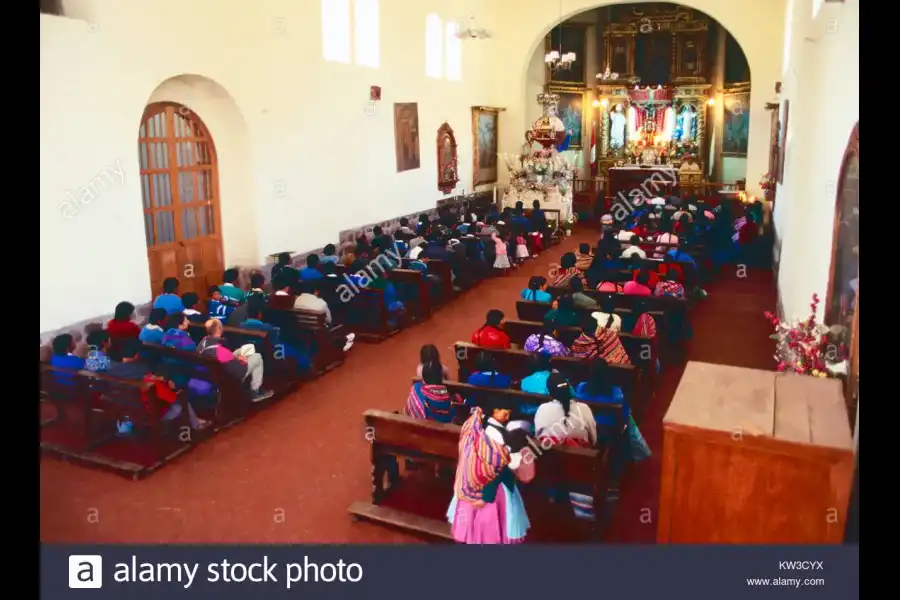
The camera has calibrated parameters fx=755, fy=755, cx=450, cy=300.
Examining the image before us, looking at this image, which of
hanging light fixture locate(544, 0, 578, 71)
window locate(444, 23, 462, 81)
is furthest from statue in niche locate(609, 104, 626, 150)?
window locate(444, 23, 462, 81)

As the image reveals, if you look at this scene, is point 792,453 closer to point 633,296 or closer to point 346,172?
point 633,296

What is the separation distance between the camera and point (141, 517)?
571 centimetres

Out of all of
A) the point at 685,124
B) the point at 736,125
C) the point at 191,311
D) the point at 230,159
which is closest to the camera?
the point at 191,311

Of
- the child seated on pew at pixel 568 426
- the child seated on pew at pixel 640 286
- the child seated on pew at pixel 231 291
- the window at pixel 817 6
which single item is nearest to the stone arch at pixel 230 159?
the child seated on pew at pixel 231 291

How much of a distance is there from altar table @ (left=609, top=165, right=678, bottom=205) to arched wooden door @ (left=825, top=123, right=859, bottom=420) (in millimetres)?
17028

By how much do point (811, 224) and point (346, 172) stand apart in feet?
26.7

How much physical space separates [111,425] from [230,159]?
4.85 meters

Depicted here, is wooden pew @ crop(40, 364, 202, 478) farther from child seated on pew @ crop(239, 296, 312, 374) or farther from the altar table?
the altar table

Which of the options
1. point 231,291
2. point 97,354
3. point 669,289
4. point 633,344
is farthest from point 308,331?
point 669,289

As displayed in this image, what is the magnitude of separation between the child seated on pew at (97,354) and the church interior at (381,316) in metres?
0.04

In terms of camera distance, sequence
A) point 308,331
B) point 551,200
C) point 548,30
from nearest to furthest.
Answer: point 308,331 < point 551,200 < point 548,30

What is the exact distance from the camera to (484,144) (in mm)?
20188

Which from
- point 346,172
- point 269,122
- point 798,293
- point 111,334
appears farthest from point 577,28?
point 111,334

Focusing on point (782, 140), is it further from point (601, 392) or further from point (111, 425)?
point (111, 425)
